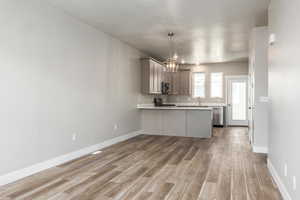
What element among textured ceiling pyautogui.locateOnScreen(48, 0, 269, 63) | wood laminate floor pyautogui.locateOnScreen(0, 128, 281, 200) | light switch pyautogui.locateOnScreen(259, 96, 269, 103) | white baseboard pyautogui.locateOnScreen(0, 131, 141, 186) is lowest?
wood laminate floor pyautogui.locateOnScreen(0, 128, 281, 200)

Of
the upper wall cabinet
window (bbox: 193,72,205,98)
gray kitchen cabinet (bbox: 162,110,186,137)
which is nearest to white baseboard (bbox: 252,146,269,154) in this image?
gray kitchen cabinet (bbox: 162,110,186,137)

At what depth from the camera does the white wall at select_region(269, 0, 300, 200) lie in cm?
214

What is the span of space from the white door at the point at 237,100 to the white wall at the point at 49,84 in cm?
563

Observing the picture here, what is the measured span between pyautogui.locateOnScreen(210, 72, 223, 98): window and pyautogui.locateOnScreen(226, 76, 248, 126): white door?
11.7 inches

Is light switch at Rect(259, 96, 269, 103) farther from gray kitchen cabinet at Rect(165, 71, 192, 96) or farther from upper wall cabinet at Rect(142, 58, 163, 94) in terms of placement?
gray kitchen cabinet at Rect(165, 71, 192, 96)

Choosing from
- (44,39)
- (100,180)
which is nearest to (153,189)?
(100,180)

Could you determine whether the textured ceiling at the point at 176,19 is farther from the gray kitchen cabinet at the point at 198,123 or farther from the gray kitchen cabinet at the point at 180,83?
the gray kitchen cabinet at the point at 180,83

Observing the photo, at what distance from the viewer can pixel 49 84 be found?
3.82 m

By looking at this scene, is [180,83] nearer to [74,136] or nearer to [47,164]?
[74,136]

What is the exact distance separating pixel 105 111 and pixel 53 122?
1.69 metres

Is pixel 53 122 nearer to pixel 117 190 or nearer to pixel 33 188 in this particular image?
pixel 33 188

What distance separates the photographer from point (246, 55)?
8.04m

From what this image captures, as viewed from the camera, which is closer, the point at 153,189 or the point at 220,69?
the point at 153,189

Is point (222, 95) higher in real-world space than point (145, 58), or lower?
lower
